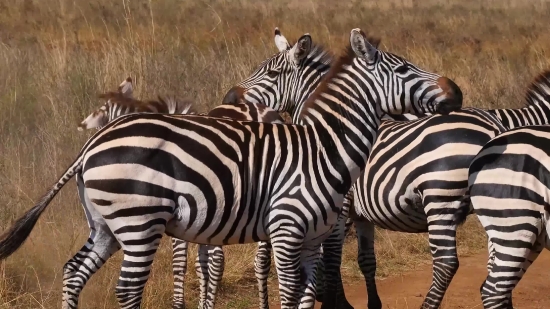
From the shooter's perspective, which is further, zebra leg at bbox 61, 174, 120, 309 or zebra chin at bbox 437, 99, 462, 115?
zebra chin at bbox 437, 99, 462, 115

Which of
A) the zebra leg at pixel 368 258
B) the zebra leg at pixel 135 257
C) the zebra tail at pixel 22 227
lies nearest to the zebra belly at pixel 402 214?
the zebra leg at pixel 368 258

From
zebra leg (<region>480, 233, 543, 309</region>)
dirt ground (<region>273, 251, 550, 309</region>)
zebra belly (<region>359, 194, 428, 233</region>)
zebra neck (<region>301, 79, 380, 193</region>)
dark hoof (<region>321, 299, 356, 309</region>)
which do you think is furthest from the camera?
dirt ground (<region>273, 251, 550, 309</region>)

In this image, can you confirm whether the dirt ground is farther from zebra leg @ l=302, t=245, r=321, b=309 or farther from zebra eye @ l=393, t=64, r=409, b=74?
zebra eye @ l=393, t=64, r=409, b=74

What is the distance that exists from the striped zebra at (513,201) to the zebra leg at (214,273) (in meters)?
2.43

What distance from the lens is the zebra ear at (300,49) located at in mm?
6926

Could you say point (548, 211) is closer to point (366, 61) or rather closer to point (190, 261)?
point (366, 61)

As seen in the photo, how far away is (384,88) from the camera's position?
530 centimetres

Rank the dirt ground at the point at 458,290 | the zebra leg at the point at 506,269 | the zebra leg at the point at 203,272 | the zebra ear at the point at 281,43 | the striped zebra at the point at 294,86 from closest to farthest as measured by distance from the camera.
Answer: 1. the zebra leg at the point at 506,269
2. the zebra leg at the point at 203,272
3. the striped zebra at the point at 294,86
4. the dirt ground at the point at 458,290
5. the zebra ear at the point at 281,43

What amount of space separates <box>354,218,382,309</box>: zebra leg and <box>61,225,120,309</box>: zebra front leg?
284 centimetres

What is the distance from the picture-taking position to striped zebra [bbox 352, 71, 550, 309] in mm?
5684

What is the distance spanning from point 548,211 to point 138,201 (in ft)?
7.99

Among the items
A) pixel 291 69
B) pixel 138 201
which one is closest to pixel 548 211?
pixel 138 201

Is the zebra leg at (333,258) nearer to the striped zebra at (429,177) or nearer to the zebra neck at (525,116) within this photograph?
the striped zebra at (429,177)

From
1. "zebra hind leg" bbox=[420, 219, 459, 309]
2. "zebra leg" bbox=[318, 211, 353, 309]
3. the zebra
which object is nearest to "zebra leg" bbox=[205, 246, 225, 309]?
the zebra
